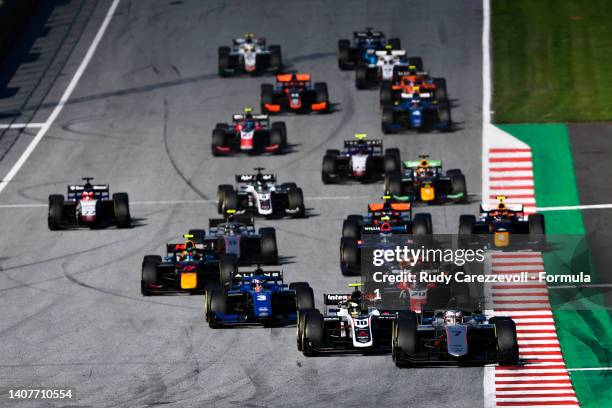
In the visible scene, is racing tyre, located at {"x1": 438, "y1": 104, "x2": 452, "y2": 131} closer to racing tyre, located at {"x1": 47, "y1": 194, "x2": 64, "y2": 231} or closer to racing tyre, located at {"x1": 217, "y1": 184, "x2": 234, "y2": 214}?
racing tyre, located at {"x1": 217, "y1": 184, "x2": 234, "y2": 214}

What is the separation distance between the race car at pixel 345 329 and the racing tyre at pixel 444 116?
22.2 metres

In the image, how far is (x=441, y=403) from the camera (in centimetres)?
4275

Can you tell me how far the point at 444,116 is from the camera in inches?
2655

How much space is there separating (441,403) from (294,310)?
6850mm

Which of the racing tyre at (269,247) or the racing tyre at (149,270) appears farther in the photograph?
the racing tyre at (269,247)

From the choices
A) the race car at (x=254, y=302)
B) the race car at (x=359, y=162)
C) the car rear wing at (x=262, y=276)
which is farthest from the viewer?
the race car at (x=359, y=162)

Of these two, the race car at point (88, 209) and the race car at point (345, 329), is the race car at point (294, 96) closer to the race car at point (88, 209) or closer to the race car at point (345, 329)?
the race car at point (88, 209)

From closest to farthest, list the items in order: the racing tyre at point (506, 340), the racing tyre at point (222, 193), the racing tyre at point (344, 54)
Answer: the racing tyre at point (506, 340), the racing tyre at point (222, 193), the racing tyre at point (344, 54)

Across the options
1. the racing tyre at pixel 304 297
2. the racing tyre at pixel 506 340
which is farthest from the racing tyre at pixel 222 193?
the racing tyre at pixel 506 340

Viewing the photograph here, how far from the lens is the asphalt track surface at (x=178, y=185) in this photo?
1759 inches

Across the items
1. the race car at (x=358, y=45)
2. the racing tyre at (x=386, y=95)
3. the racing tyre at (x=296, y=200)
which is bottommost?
the racing tyre at (x=296, y=200)

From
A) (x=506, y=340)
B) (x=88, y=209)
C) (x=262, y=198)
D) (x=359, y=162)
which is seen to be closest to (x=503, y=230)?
(x=262, y=198)

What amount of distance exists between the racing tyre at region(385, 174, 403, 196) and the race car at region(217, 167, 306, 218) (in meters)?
2.95

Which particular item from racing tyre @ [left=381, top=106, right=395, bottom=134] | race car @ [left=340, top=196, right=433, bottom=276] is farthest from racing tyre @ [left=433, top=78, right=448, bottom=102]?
race car @ [left=340, top=196, right=433, bottom=276]
